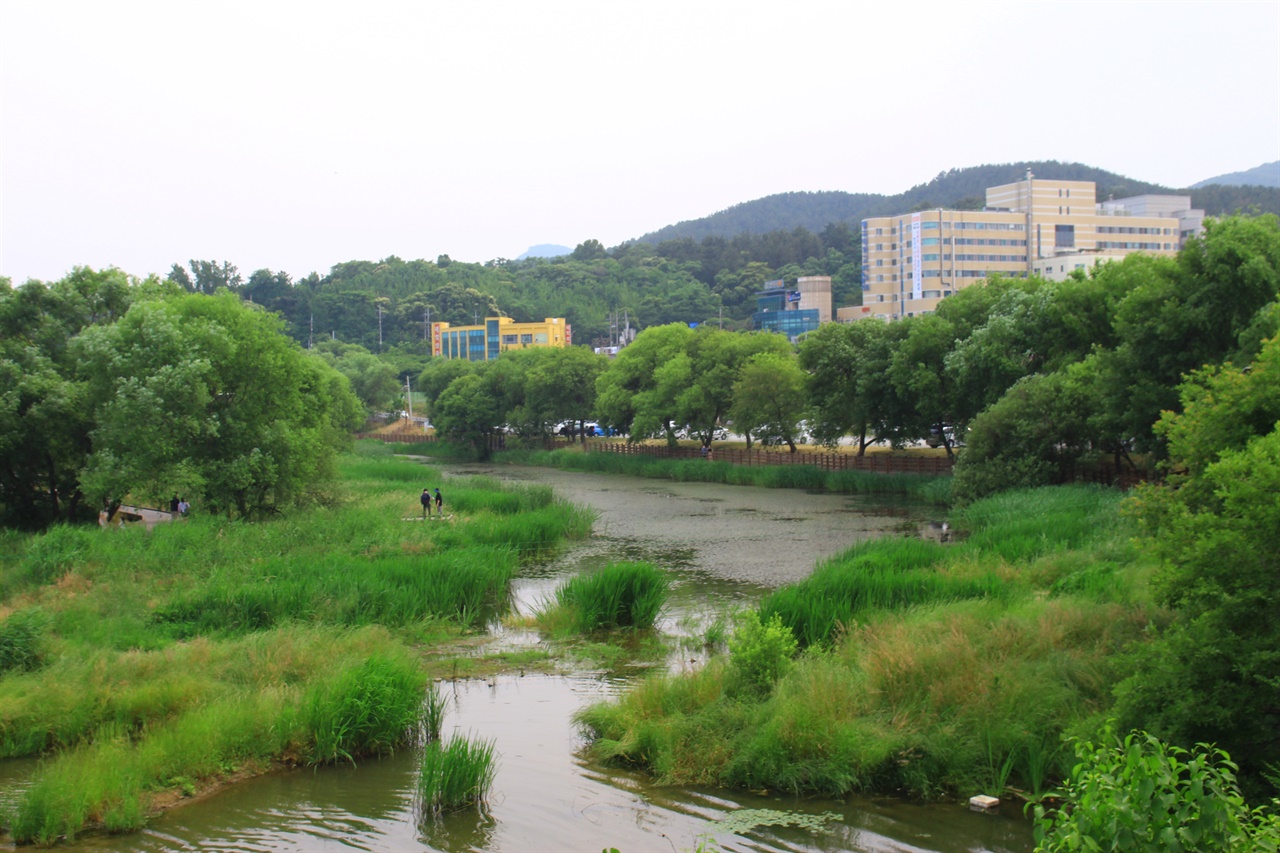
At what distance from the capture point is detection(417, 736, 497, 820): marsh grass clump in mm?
11578

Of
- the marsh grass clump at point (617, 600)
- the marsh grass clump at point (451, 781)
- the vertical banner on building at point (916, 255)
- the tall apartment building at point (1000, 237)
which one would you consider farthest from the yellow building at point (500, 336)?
the marsh grass clump at point (451, 781)

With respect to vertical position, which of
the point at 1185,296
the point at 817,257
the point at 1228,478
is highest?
the point at 817,257

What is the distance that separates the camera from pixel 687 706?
1388cm

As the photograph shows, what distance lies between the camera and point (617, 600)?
20.7 metres

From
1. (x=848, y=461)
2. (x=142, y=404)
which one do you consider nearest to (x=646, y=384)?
(x=848, y=461)

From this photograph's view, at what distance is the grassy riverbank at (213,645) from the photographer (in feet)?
41.2

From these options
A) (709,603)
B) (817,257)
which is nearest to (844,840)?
(709,603)

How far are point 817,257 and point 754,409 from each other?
14069 centimetres

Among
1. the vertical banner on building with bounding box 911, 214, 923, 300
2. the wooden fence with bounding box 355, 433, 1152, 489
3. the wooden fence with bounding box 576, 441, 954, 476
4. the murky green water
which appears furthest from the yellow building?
the murky green water

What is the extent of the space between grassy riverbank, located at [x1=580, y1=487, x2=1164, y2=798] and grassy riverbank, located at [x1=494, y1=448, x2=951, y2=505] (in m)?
26.1

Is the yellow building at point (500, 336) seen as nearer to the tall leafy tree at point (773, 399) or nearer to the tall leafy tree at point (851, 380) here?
the tall leafy tree at point (773, 399)

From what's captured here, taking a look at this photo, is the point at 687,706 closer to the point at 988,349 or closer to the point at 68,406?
the point at 68,406

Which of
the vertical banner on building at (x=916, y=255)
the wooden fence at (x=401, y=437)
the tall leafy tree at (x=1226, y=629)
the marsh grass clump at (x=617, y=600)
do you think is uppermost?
the vertical banner on building at (x=916, y=255)

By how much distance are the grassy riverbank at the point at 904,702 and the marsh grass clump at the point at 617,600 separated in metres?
3.62
